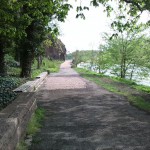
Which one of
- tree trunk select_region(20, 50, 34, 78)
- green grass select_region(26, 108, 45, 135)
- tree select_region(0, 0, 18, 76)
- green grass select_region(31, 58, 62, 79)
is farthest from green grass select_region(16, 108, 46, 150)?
green grass select_region(31, 58, 62, 79)

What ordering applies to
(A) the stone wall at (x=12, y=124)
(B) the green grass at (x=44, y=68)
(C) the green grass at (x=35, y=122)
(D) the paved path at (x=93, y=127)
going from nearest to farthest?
(A) the stone wall at (x=12, y=124)
(D) the paved path at (x=93, y=127)
(C) the green grass at (x=35, y=122)
(B) the green grass at (x=44, y=68)

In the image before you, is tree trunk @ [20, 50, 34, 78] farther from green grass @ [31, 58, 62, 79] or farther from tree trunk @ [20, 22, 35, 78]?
green grass @ [31, 58, 62, 79]

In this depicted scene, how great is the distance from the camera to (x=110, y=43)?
34406mm

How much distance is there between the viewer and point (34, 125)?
7.98m

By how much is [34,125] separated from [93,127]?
1.60 meters

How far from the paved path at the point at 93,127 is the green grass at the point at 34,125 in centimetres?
16

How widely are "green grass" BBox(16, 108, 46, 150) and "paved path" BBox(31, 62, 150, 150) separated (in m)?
0.16

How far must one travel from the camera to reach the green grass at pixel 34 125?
6.17 m

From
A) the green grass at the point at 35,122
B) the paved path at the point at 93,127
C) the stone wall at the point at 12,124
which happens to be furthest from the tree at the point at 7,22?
the stone wall at the point at 12,124

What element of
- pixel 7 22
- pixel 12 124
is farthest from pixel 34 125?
pixel 7 22

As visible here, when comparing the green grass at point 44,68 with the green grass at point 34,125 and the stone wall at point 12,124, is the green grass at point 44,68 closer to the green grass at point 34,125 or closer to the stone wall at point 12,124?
the green grass at point 34,125

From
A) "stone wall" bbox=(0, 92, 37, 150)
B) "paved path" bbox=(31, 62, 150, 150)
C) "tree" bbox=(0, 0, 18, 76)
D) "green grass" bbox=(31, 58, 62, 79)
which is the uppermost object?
"tree" bbox=(0, 0, 18, 76)

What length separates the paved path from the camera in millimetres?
6430

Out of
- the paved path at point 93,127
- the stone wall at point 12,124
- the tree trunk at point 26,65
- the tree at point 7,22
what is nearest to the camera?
the stone wall at point 12,124
